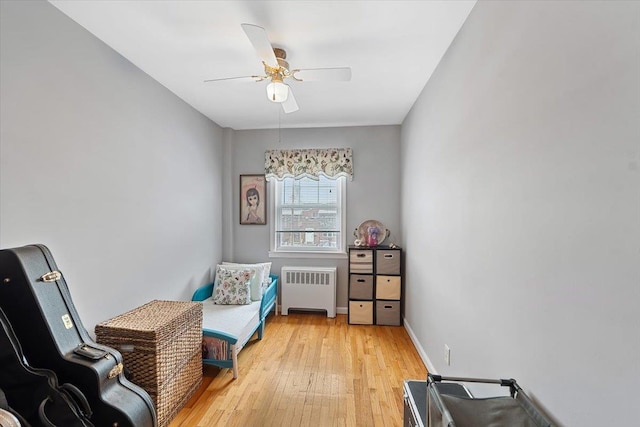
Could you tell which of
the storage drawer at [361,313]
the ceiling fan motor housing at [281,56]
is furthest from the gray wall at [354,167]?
the ceiling fan motor housing at [281,56]

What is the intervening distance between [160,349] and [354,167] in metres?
2.95

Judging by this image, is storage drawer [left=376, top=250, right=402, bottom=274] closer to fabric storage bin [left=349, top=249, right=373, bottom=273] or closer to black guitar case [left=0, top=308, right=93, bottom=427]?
fabric storage bin [left=349, top=249, right=373, bottom=273]

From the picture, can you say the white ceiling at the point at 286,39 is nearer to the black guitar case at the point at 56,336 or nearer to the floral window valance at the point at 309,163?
the floral window valance at the point at 309,163

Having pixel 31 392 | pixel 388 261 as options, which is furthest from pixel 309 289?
pixel 31 392

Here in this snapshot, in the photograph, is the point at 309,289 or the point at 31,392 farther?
the point at 309,289

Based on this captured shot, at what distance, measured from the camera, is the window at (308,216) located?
3.91 metres

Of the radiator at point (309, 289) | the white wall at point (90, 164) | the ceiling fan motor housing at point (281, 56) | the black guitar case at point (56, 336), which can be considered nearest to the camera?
the black guitar case at point (56, 336)

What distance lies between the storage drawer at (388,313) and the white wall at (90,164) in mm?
2278

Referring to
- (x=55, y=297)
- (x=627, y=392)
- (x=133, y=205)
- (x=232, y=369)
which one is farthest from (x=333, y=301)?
(x=627, y=392)

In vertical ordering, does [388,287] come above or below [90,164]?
below

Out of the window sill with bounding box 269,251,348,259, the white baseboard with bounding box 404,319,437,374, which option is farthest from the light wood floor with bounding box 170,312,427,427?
the window sill with bounding box 269,251,348,259

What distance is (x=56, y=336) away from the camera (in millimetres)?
1270

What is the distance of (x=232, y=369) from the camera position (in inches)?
95.4

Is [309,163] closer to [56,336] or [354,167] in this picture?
[354,167]
